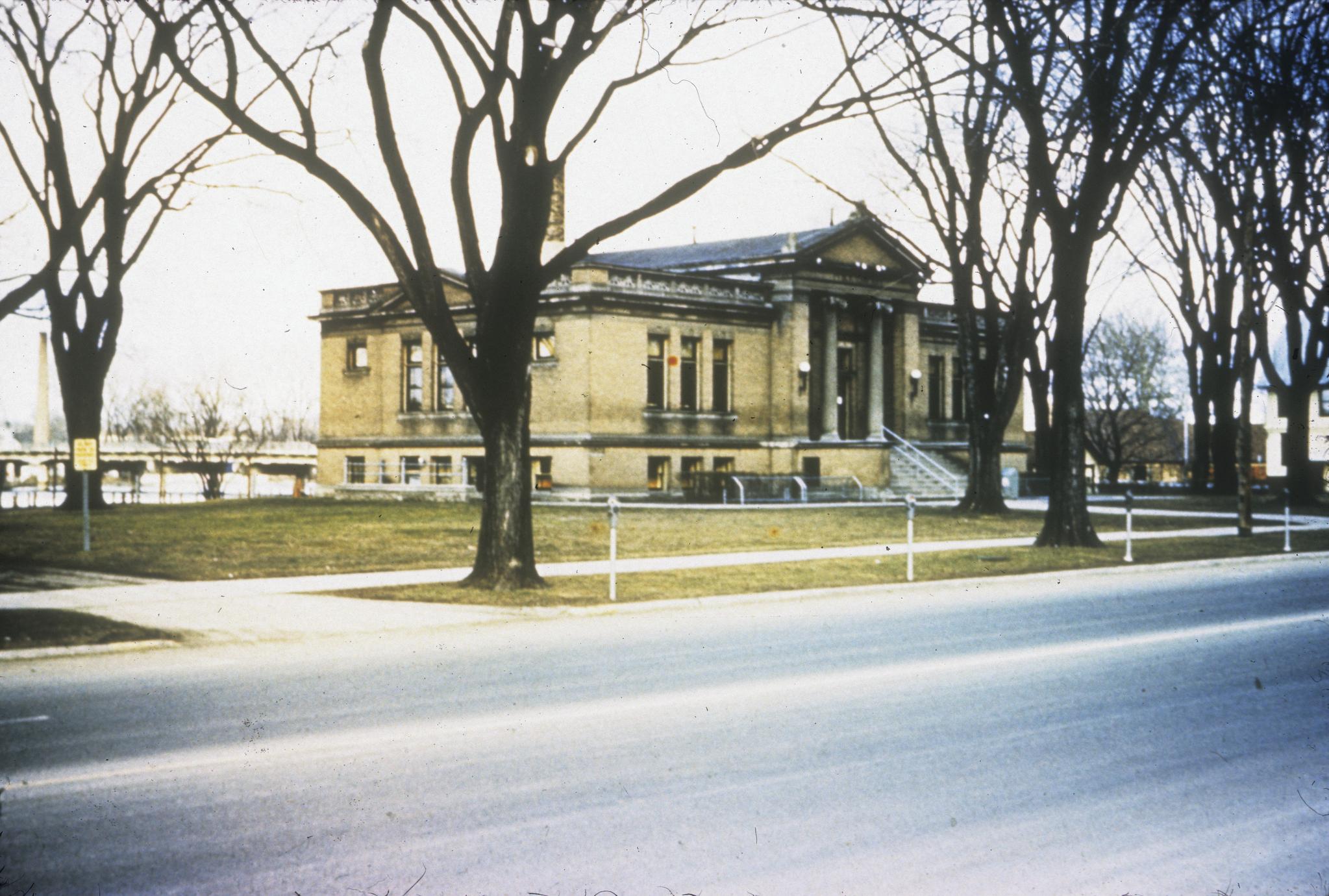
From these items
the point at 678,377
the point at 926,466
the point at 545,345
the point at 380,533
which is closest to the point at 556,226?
the point at 545,345

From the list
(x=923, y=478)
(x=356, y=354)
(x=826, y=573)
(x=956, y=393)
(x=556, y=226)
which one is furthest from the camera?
(x=956, y=393)

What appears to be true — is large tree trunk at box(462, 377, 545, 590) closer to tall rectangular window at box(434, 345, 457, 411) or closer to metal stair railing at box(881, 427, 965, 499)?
tall rectangular window at box(434, 345, 457, 411)

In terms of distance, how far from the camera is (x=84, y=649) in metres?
11.4

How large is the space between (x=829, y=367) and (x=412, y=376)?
52.3 feet

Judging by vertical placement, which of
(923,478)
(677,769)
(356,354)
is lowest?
(677,769)

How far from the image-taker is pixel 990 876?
5.03m

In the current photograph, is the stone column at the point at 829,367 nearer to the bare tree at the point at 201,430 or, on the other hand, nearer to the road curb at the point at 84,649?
the bare tree at the point at 201,430

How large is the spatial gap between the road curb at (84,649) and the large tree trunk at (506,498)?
524cm

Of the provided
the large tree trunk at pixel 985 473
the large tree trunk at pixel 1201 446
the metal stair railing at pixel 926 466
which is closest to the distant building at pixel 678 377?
the metal stair railing at pixel 926 466

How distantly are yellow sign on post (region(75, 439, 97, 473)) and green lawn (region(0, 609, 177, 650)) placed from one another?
4.78 m

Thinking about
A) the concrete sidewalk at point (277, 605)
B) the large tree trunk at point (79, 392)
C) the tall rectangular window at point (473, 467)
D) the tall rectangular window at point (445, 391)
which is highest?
the tall rectangular window at point (445, 391)

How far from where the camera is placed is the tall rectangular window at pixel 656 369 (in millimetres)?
45312

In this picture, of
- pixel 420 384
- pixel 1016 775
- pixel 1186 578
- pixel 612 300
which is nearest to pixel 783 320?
pixel 612 300

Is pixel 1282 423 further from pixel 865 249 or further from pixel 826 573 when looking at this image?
pixel 826 573
